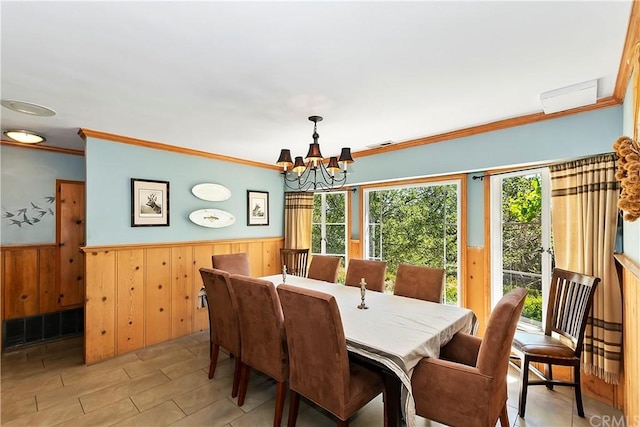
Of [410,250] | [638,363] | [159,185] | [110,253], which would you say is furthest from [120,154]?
[638,363]

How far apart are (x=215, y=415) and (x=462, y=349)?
1903 millimetres

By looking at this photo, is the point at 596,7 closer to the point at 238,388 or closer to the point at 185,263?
the point at 238,388

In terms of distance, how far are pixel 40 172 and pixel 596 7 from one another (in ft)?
17.1

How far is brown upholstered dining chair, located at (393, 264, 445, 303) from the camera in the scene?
269 centimetres

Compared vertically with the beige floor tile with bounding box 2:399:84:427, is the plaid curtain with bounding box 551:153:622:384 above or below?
above

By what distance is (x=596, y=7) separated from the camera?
130 centimetres

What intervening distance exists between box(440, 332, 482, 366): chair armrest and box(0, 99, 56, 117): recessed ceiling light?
12.3 feet

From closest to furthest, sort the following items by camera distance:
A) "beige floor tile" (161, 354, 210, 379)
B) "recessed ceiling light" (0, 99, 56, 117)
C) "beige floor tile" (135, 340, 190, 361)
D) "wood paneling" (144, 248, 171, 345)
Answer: "recessed ceiling light" (0, 99, 56, 117) < "beige floor tile" (161, 354, 210, 379) < "beige floor tile" (135, 340, 190, 361) < "wood paneling" (144, 248, 171, 345)

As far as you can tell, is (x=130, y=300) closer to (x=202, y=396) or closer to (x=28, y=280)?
(x=28, y=280)

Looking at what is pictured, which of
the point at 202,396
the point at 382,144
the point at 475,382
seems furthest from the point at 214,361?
the point at 382,144

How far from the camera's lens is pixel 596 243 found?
89.9 inches

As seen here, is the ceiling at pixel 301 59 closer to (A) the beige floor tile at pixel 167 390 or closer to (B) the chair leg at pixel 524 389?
(B) the chair leg at pixel 524 389

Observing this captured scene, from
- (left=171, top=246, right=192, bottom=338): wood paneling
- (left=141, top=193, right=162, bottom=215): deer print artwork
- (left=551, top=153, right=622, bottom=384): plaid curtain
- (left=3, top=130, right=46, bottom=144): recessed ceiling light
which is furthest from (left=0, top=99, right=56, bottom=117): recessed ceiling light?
(left=551, top=153, right=622, bottom=384): plaid curtain

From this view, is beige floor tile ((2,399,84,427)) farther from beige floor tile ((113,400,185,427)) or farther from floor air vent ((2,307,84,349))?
floor air vent ((2,307,84,349))
